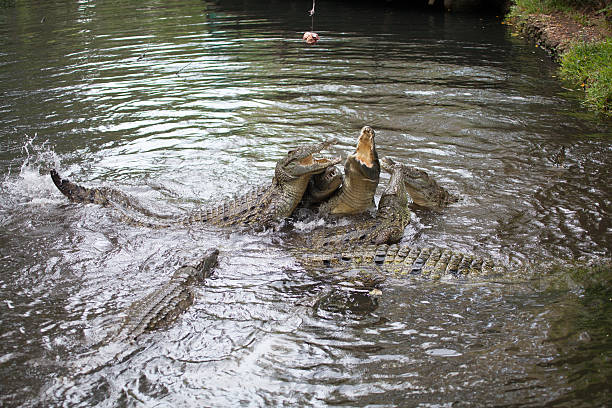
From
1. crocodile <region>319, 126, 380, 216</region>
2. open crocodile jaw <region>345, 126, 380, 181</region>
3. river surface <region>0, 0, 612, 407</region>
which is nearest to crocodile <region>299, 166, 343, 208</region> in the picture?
crocodile <region>319, 126, 380, 216</region>

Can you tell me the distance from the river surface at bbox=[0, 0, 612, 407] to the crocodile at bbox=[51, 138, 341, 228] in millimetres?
187

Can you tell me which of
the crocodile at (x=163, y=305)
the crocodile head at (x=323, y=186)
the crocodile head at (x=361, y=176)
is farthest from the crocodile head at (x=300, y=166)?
the crocodile at (x=163, y=305)

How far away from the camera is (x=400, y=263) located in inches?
207

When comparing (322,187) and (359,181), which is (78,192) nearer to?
(322,187)

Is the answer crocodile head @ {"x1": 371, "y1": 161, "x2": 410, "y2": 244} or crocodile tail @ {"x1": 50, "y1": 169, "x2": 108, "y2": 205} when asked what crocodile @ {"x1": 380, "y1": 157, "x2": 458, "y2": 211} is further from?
crocodile tail @ {"x1": 50, "y1": 169, "x2": 108, "y2": 205}

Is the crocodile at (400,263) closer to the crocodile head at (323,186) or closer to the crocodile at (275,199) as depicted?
the crocodile at (275,199)

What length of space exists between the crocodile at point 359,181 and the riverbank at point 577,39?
557 centimetres

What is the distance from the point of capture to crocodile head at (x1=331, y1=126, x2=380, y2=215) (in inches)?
241

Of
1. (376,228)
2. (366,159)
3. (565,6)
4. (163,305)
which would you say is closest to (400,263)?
(376,228)

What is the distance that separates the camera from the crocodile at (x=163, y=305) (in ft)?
14.1

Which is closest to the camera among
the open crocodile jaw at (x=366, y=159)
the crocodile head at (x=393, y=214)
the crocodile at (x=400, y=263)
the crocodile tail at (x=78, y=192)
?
the crocodile at (x=400, y=263)

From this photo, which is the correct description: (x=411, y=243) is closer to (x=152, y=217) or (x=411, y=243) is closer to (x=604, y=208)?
(x=604, y=208)

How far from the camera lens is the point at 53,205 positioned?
277 inches

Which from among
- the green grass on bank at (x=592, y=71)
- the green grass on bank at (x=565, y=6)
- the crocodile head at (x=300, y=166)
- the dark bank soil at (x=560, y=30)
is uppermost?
the green grass on bank at (x=565, y=6)
